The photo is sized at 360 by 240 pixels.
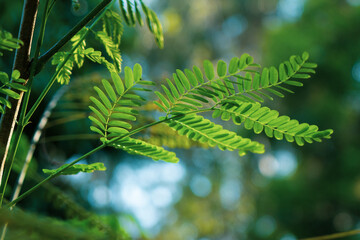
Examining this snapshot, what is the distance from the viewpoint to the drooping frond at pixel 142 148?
318mm

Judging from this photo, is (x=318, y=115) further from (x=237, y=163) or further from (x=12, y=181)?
(x=12, y=181)

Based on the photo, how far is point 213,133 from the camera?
330 millimetres

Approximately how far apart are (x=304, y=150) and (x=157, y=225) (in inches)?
164

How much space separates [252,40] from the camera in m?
8.63

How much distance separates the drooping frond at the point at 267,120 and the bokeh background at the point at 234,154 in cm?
23

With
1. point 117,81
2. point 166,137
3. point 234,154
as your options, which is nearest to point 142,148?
point 117,81

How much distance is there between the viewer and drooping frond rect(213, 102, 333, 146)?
1.01ft

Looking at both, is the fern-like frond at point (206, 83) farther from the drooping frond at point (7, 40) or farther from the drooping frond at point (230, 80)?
the drooping frond at point (7, 40)

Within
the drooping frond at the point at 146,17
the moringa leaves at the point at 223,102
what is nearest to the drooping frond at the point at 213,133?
the moringa leaves at the point at 223,102

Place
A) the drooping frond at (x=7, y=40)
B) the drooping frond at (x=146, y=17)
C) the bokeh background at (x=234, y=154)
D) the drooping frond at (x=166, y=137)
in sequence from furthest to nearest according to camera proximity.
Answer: the bokeh background at (x=234, y=154) → the drooping frond at (x=166, y=137) → the drooping frond at (x=146, y=17) → the drooping frond at (x=7, y=40)

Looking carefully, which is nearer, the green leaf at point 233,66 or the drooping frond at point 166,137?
the green leaf at point 233,66

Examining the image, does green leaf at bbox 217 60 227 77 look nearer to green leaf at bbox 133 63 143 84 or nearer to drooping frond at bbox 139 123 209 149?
green leaf at bbox 133 63 143 84

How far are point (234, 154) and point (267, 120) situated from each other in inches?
257

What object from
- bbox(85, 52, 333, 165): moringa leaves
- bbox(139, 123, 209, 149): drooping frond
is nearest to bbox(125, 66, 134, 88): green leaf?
bbox(85, 52, 333, 165): moringa leaves
